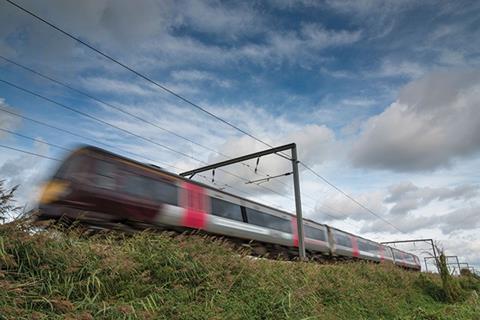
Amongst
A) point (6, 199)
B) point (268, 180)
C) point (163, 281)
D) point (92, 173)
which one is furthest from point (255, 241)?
point (6, 199)

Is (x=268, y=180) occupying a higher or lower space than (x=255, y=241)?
higher

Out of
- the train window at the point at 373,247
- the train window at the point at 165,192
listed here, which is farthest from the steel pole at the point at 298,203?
the train window at the point at 373,247

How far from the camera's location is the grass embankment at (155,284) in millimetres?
3928

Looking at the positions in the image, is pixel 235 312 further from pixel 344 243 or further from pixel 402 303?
pixel 344 243

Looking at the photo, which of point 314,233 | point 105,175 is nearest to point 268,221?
point 314,233

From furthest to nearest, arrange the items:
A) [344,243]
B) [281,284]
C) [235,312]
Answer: [344,243]
[281,284]
[235,312]

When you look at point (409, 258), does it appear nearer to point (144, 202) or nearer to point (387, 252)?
point (387, 252)

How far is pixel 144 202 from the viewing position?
10.1 meters

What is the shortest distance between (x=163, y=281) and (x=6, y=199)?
241cm

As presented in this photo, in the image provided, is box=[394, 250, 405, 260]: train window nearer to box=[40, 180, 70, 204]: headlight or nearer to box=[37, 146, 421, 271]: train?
box=[37, 146, 421, 271]: train

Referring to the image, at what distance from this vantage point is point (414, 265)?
4147cm

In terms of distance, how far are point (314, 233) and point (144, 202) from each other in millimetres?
12489

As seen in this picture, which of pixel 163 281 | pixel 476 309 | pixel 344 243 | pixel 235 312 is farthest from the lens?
pixel 344 243

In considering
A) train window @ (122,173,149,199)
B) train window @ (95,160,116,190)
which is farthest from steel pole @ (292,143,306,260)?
train window @ (95,160,116,190)
